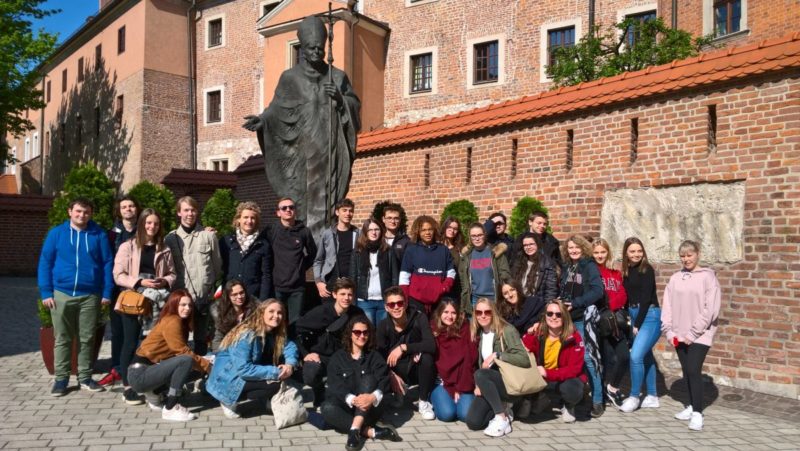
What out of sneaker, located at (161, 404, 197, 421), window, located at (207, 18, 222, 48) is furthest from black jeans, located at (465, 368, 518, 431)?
window, located at (207, 18, 222, 48)

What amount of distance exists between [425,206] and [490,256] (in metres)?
5.44

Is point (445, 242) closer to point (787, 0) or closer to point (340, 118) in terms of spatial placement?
point (340, 118)

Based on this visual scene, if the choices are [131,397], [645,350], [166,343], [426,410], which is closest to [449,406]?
[426,410]

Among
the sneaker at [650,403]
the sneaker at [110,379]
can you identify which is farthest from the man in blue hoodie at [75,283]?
the sneaker at [650,403]

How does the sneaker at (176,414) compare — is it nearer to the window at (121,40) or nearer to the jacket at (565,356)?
the jacket at (565,356)

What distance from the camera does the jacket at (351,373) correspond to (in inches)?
189

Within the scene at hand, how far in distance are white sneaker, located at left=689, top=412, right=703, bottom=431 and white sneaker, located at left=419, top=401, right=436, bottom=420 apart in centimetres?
199

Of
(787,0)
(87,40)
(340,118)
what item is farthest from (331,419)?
(87,40)

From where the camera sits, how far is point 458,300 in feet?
20.1

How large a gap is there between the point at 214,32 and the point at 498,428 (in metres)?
27.0

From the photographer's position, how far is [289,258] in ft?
18.4

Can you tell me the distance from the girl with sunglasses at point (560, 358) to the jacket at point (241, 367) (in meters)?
1.95

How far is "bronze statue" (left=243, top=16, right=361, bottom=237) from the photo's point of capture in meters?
6.39

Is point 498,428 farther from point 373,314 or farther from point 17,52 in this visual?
point 17,52
